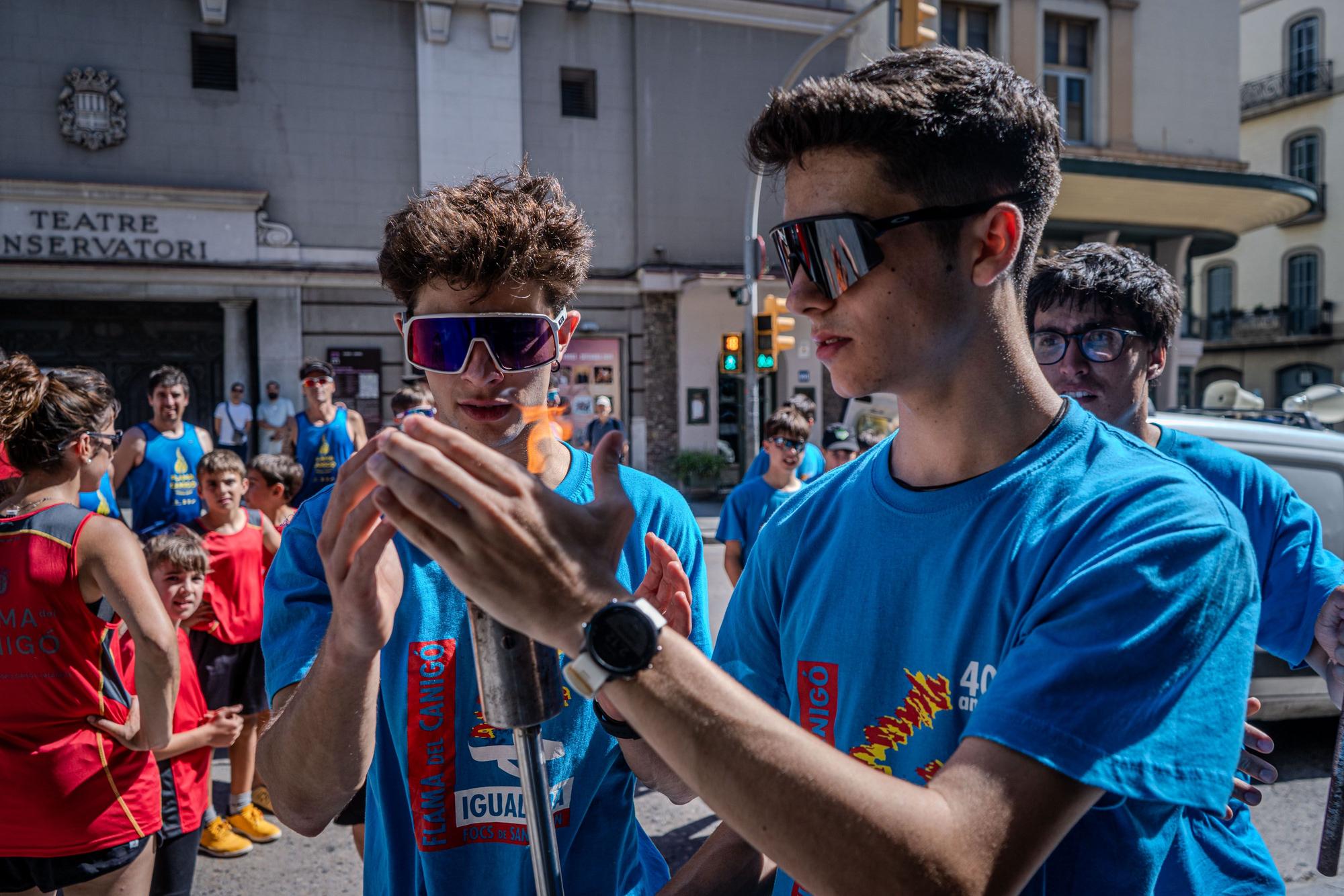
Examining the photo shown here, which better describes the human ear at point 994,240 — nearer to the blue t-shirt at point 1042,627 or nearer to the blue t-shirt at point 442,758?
the blue t-shirt at point 1042,627

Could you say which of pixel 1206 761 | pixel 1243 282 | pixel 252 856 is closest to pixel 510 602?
pixel 1206 761

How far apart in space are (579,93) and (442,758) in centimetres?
1814

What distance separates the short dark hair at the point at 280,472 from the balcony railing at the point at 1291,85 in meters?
38.9

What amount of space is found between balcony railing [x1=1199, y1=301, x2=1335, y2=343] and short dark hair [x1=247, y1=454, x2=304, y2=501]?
3680cm

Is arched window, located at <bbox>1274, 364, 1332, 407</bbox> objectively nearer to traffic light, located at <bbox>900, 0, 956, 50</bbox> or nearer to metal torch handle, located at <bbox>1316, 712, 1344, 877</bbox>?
traffic light, located at <bbox>900, 0, 956, 50</bbox>

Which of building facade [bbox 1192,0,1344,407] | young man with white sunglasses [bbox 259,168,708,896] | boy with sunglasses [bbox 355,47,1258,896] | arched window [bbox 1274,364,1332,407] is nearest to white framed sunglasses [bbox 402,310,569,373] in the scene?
young man with white sunglasses [bbox 259,168,708,896]

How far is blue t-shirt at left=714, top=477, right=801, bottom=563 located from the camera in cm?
606

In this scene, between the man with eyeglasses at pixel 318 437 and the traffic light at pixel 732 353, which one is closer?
the man with eyeglasses at pixel 318 437

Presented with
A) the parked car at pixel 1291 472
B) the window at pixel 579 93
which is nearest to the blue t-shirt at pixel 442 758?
the parked car at pixel 1291 472

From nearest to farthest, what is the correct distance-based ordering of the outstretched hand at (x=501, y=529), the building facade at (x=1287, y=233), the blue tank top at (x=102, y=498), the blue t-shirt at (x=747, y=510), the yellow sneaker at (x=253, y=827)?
1. the outstretched hand at (x=501, y=529)
2. the yellow sneaker at (x=253, y=827)
3. the blue tank top at (x=102, y=498)
4. the blue t-shirt at (x=747, y=510)
5. the building facade at (x=1287, y=233)

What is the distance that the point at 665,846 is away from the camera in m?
4.59

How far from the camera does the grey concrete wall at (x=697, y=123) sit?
60.8 feet

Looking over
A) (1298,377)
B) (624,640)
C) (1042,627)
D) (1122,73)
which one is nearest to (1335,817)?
(1042,627)

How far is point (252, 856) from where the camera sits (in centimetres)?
464
